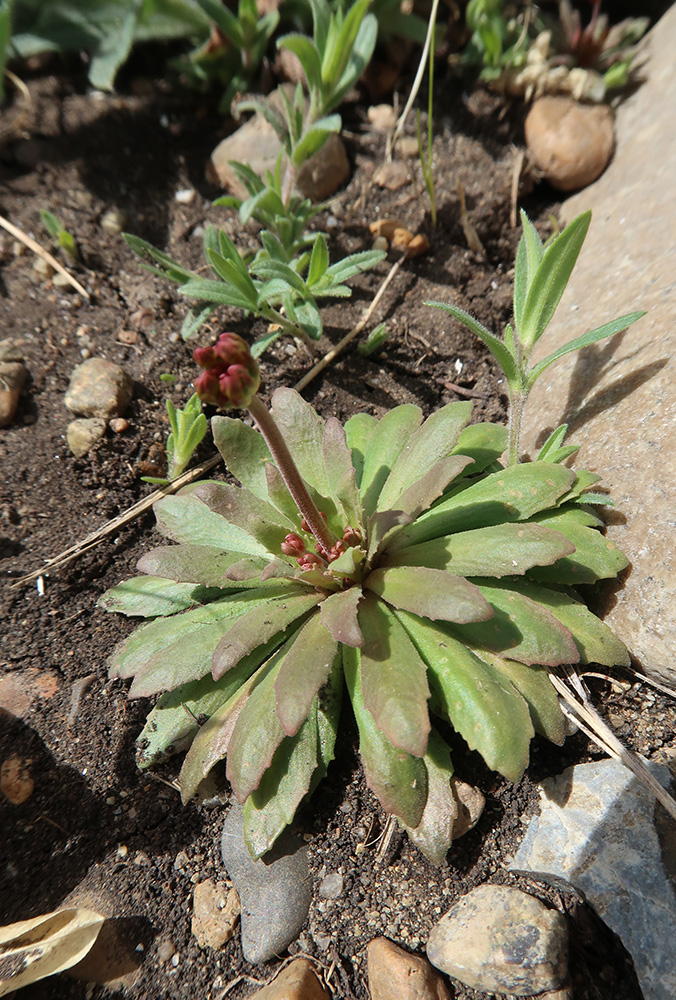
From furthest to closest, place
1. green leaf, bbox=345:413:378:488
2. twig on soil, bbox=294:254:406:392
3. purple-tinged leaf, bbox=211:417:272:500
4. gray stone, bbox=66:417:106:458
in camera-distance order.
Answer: twig on soil, bbox=294:254:406:392
gray stone, bbox=66:417:106:458
green leaf, bbox=345:413:378:488
purple-tinged leaf, bbox=211:417:272:500

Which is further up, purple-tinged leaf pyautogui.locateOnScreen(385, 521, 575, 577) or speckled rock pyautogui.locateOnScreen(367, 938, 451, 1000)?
purple-tinged leaf pyautogui.locateOnScreen(385, 521, 575, 577)

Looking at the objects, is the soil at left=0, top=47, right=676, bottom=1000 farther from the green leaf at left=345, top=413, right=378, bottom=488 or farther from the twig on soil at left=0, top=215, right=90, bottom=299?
the green leaf at left=345, top=413, right=378, bottom=488

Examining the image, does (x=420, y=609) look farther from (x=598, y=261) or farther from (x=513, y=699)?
(x=598, y=261)

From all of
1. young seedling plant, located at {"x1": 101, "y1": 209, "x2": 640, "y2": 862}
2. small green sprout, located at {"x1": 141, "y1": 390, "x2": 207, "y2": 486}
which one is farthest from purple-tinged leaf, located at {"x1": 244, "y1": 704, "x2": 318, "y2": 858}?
small green sprout, located at {"x1": 141, "y1": 390, "x2": 207, "y2": 486}

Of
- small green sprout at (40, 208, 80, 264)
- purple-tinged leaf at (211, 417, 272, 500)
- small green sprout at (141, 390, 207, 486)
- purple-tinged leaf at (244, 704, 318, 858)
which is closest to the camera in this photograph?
purple-tinged leaf at (244, 704, 318, 858)

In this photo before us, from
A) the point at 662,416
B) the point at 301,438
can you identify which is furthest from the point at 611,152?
the point at 301,438

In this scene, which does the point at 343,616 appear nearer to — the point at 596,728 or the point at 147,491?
the point at 596,728
